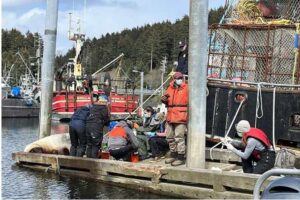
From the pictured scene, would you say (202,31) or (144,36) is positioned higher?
(144,36)

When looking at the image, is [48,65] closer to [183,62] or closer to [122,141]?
[183,62]

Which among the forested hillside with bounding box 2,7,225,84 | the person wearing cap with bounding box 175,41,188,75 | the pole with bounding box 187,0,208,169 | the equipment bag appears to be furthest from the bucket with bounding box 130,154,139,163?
the forested hillside with bounding box 2,7,225,84

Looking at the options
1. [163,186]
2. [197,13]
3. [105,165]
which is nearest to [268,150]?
[163,186]

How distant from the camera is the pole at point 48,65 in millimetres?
13633

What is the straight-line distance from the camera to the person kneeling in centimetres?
1116

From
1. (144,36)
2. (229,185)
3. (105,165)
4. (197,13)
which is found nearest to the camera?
(229,185)

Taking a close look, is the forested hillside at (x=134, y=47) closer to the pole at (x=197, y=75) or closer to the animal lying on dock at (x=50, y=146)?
the animal lying on dock at (x=50, y=146)

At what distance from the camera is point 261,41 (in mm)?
12375

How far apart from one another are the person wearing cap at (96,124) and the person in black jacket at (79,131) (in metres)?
0.17

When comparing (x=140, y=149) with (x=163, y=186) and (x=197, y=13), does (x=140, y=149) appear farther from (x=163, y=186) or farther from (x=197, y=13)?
(x=197, y=13)

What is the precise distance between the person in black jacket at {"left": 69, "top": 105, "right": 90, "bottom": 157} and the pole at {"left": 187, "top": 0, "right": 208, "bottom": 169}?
9.81ft

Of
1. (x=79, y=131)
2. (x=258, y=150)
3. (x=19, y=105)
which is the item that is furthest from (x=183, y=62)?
(x=19, y=105)

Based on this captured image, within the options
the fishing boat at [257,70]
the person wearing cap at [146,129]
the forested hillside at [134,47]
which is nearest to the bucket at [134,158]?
the person wearing cap at [146,129]

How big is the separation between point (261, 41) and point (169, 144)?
3.22 metres
